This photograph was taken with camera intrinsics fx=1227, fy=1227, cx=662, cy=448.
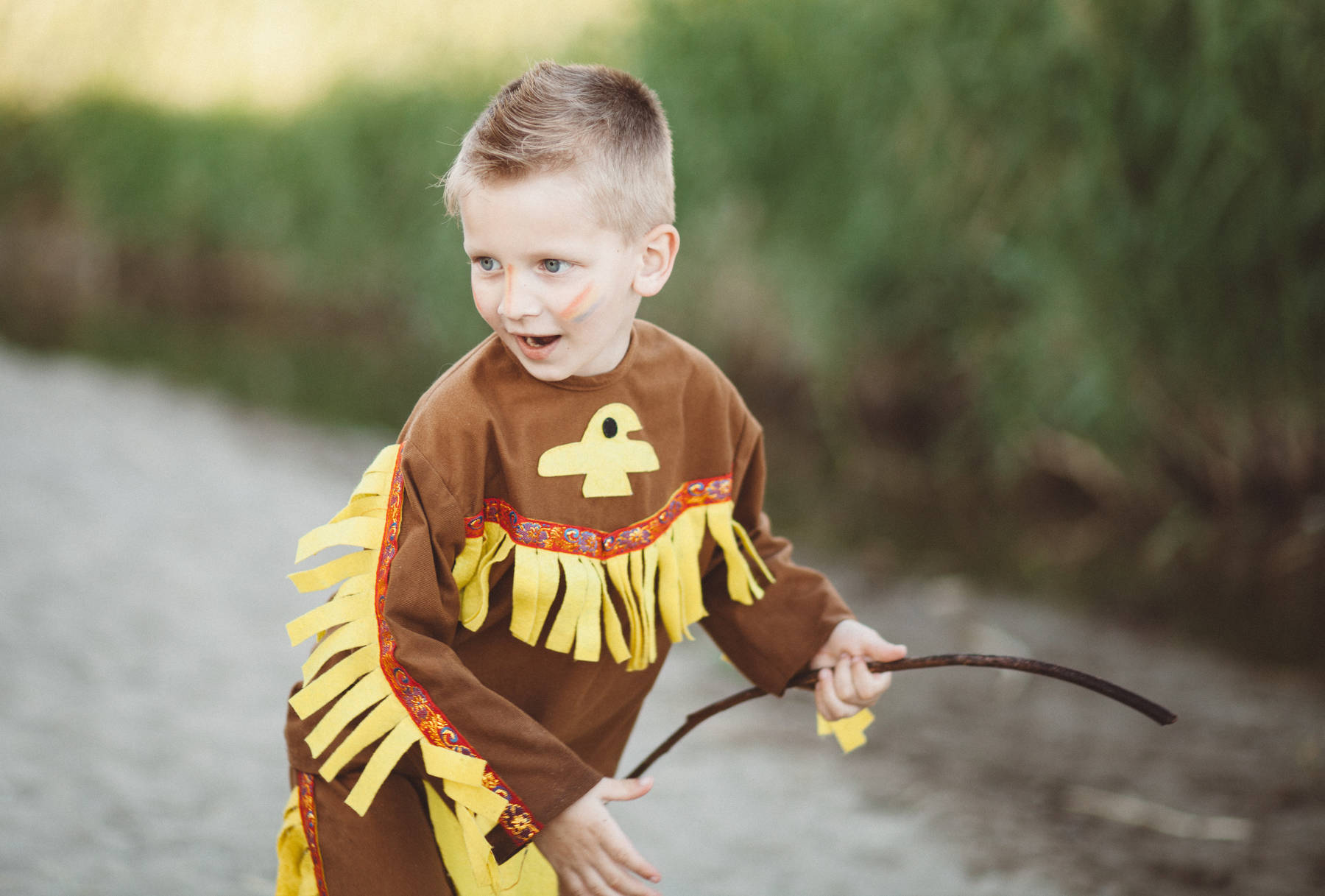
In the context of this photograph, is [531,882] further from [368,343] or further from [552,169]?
[368,343]

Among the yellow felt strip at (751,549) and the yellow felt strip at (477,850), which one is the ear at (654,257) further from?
the yellow felt strip at (477,850)

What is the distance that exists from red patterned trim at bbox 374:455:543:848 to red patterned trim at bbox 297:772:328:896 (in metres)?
0.21

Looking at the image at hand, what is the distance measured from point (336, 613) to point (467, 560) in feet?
0.44

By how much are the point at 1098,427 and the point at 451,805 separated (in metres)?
2.83

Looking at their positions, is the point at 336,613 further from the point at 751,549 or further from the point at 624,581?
the point at 751,549

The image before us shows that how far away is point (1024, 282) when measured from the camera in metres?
3.75

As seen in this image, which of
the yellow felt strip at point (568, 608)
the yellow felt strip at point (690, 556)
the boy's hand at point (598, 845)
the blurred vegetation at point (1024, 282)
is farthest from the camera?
the blurred vegetation at point (1024, 282)

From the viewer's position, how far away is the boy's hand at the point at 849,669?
135cm

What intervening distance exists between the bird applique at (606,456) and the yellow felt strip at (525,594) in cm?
8

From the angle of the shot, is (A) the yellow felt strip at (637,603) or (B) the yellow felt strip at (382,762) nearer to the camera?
(B) the yellow felt strip at (382,762)

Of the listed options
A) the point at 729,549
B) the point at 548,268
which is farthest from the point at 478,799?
the point at 548,268

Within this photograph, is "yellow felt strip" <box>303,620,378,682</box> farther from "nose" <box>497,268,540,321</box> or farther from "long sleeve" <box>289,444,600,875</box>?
"nose" <box>497,268,540,321</box>

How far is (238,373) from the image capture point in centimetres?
658

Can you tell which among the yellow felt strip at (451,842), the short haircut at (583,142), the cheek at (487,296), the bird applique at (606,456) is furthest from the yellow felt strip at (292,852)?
the short haircut at (583,142)
